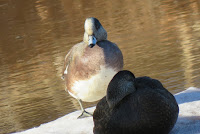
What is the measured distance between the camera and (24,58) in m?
6.90

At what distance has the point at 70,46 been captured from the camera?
694 cm

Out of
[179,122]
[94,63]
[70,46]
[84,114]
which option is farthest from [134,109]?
[70,46]

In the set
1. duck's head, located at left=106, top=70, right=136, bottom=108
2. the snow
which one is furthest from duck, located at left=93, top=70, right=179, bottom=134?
the snow

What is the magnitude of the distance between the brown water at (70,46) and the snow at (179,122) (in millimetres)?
470

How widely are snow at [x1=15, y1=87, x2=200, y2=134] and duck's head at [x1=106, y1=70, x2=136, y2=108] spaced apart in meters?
0.46

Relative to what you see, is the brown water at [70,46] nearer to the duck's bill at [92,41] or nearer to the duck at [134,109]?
the duck's bill at [92,41]

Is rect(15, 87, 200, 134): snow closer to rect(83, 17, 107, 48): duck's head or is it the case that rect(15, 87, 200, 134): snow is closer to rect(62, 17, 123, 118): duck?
rect(62, 17, 123, 118): duck

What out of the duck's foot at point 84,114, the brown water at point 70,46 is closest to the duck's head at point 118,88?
the duck's foot at point 84,114

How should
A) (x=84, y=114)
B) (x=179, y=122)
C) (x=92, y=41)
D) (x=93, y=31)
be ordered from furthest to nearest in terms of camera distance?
(x=84, y=114)
(x=93, y=31)
(x=92, y=41)
(x=179, y=122)

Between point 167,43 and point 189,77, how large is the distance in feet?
5.22

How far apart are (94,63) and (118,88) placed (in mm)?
753

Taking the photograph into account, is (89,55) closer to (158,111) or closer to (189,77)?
(158,111)

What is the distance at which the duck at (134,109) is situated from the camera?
2.67m

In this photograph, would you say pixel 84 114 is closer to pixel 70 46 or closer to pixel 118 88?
pixel 118 88
